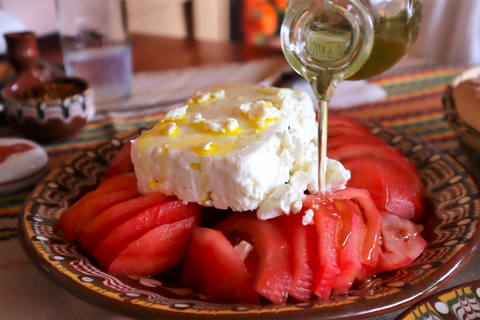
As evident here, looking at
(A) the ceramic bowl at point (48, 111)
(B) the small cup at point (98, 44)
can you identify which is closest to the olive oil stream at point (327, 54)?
(A) the ceramic bowl at point (48, 111)

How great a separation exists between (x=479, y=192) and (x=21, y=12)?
339 centimetres

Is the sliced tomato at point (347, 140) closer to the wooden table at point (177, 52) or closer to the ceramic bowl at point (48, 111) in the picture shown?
the ceramic bowl at point (48, 111)

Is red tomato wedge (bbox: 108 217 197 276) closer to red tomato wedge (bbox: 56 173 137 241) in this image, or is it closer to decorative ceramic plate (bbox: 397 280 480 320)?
red tomato wedge (bbox: 56 173 137 241)

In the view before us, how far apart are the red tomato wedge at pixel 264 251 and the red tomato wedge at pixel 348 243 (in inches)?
4.1

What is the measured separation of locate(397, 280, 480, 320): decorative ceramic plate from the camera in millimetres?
842

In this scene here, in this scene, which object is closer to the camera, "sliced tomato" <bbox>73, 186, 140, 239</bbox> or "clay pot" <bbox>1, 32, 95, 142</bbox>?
"sliced tomato" <bbox>73, 186, 140, 239</bbox>

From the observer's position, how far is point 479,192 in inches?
43.0

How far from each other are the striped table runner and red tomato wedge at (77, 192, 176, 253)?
658mm

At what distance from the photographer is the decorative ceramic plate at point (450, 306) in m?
0.84

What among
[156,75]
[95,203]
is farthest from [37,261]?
[156,75]

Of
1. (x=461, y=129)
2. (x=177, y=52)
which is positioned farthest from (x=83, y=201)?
(x=177, y=52)

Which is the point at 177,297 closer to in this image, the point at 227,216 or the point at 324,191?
the point at 227,216

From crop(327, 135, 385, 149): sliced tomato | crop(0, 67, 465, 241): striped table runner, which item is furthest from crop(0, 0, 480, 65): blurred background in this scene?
crop(327, 135, 385, 149): sliced tomato

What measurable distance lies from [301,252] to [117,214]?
0.42 m
